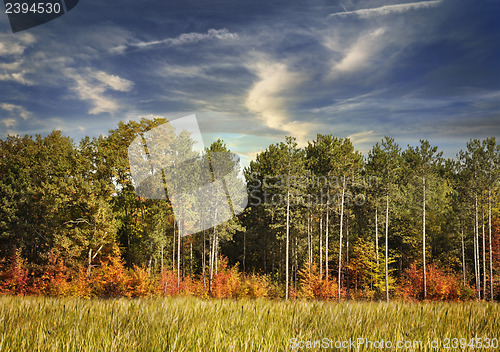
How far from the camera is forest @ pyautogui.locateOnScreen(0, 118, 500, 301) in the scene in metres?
27.8

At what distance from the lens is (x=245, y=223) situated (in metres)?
45.1

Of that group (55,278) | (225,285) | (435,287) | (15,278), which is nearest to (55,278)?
(55,278)

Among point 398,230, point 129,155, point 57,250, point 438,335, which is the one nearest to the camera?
point 438,335

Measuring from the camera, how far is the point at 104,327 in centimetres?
354

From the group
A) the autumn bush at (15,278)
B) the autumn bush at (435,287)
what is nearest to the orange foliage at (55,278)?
the autumn bush at (15,278)

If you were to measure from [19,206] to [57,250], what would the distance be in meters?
7.80

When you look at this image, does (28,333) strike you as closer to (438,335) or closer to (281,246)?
(438,335)

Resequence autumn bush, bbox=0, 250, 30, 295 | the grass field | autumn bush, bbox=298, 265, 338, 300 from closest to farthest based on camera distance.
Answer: the grass field → autumn bush, bbox=0, 250, 30, 295 → autumn bush, bbox=298, 265, 338, 300

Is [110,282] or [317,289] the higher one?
[110,282]

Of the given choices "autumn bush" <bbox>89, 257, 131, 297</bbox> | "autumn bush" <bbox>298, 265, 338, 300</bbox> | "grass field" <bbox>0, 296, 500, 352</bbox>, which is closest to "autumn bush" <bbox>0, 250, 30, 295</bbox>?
"autumn bush" <bbox>89, 257, 131, 297</bbox>

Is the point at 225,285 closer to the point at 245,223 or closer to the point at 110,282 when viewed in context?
the point at 110,282

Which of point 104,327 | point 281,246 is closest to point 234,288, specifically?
point 281,246

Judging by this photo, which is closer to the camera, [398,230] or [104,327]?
[104,327]

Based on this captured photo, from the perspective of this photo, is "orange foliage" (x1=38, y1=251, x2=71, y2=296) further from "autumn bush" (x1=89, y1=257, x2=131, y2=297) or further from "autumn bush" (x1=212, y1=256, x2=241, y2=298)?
"autumn bush" (x1=212, y1=256, x2=241, y2=298)
